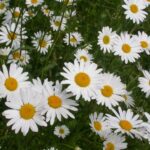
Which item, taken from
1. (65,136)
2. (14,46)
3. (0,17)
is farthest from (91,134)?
(0,17)

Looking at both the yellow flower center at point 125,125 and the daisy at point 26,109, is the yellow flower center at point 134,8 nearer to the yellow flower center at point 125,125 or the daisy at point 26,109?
the yellow flower center at point 125,125

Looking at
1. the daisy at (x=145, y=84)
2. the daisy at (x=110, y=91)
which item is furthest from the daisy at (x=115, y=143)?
the daisy at (x=145, y=84)

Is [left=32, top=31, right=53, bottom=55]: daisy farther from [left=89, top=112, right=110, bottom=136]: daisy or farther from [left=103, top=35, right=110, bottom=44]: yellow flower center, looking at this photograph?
[left=89, top=112, right=110, bottom=136]: daisy

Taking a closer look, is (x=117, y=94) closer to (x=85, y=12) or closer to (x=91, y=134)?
(x=91, y=134)

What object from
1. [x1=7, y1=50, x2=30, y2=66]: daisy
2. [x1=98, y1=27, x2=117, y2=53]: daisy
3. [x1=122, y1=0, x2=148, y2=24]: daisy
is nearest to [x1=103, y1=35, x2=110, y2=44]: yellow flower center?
[x1=98, y1=27, x2=117, y2=53]: daisy

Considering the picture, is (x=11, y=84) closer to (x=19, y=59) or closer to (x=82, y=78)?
(x=82, y=78)

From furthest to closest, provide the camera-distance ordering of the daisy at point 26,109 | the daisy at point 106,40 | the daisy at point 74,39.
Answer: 1. the daisy at point 74,39
2. the daisy at point 106,40
3. the daisy at point 26,109
